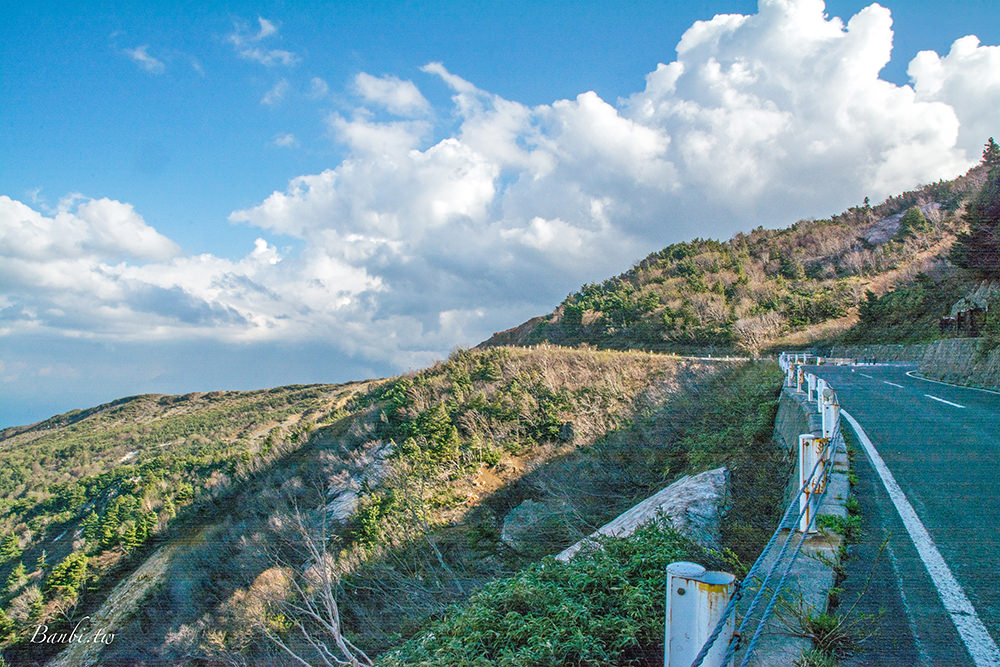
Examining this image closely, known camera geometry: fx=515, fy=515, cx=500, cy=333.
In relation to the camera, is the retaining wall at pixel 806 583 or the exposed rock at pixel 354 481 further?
the exposed rock at pixel 354 481

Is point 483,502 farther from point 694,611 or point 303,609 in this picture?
point 694,611

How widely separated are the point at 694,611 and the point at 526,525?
8716mm

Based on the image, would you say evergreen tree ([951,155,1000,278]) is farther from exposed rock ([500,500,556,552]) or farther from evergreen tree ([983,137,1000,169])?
exposed rock ([500,500,556,552])

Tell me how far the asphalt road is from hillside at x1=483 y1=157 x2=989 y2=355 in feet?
77.8

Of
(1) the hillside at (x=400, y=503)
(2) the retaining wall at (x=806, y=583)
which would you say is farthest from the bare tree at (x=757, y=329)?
(2) the retaining wall at (x=806, y=583)

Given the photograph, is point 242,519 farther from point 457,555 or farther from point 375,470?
Answer: point 457,555

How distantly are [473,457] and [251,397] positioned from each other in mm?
81492

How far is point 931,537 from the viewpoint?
3973 millimetres

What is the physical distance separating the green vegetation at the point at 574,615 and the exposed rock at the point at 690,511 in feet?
2.61

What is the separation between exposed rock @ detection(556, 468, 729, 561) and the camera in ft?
17.0

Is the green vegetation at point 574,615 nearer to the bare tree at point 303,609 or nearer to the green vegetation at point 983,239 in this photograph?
the bare tree at point 303,609

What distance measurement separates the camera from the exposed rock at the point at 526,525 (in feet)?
31.1

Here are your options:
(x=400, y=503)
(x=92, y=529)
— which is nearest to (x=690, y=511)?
(x=400, y=503)

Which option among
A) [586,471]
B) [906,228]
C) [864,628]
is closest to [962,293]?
[906,228]
